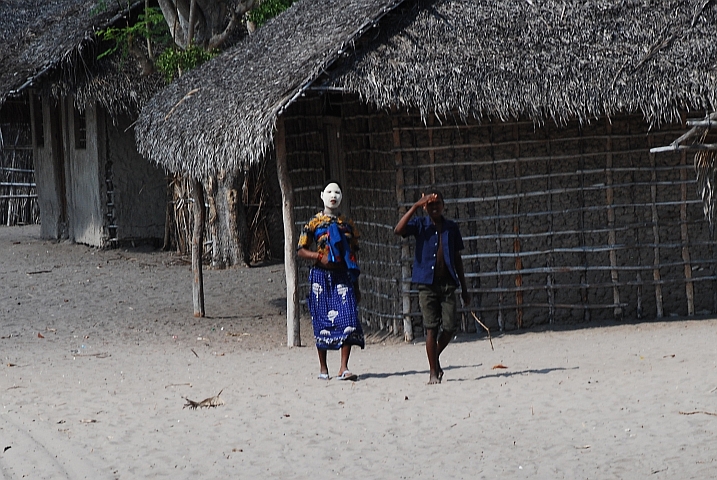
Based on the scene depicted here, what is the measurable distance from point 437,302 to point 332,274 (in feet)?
2.61

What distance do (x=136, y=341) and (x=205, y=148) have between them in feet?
6.66

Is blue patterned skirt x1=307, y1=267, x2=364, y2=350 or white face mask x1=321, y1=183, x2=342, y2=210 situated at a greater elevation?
white face mask x1=321, y1=183, x2=342, y2=210

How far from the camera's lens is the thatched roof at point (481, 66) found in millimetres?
9508

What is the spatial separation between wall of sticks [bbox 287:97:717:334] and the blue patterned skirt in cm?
200

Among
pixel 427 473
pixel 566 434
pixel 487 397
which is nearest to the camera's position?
pixel 427 473

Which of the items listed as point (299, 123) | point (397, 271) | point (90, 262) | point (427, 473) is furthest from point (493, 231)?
point (90, 262)

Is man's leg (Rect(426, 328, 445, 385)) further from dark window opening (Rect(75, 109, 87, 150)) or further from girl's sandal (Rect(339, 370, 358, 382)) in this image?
dark window opening (Rect(75, 109, 87, 150))

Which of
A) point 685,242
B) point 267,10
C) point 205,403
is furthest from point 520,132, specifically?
→ point 267,10

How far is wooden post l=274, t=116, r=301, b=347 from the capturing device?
389 inches

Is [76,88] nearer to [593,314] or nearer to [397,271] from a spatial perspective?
[397,271]

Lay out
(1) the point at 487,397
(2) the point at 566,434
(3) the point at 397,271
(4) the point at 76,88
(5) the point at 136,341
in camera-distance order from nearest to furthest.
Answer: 1. (2) the point at 566,434
2. (1) the point at 487,397
3. (3) the point at 397,271
4. (5) the point at 136,341
5. (4) the point at 76,88

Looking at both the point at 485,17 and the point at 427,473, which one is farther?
the point at 485,17

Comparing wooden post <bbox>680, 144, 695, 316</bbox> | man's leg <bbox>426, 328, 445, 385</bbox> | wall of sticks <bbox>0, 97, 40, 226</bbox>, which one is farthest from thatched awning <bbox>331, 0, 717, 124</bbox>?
wall of sticks <bbox>0, 97, 40, 226</bbox>

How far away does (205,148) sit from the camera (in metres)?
10.2
